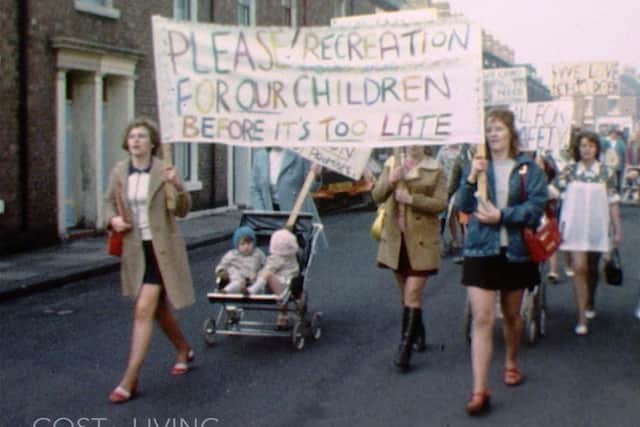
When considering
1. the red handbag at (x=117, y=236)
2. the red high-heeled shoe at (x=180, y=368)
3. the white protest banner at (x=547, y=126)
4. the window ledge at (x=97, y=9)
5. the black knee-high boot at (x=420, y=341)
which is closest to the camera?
the red handbag at (x=117, y=236)

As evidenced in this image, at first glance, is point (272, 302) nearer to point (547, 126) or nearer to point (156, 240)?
point (156, 240)

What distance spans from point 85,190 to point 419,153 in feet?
36.7

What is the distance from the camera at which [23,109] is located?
15.7 m

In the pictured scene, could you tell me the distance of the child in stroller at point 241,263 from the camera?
8414 mm

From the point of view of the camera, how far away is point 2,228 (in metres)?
15.2

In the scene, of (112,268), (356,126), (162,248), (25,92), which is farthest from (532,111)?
(162,248)

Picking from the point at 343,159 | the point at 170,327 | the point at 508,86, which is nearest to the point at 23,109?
the point at 343,159

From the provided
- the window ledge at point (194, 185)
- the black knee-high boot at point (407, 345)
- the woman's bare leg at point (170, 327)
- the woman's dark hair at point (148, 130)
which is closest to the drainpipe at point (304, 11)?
the window ledge at point (194, 185)

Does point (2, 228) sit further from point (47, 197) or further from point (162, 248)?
point (162, 248)

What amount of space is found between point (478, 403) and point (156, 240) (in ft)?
7.57

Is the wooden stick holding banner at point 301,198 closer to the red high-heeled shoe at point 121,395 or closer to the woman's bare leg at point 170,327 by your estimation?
the woman's bare leg at point 170,327

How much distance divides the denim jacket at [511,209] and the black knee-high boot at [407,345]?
1.13 meters

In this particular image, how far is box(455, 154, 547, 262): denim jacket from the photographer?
21.7 feet

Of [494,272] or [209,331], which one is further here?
[209,331]
